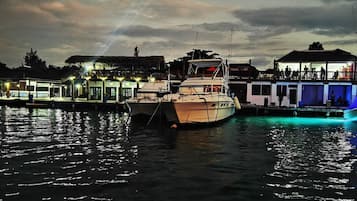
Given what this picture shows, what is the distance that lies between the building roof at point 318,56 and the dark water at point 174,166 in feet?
82.7

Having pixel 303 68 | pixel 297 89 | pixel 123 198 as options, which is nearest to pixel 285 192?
pixel 123 198

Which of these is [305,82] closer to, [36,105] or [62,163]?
[36,105]

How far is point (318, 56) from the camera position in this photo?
47344mm

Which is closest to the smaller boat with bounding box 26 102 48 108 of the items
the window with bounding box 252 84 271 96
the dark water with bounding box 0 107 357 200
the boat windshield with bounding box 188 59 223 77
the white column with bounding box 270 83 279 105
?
the boat windshield with bounding box 188 59 223 77

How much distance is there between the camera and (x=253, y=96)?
46.9m

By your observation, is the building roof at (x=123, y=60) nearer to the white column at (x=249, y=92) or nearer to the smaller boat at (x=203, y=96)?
the white column at (x=249, y=92)

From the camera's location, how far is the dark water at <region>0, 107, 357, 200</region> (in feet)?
34.1

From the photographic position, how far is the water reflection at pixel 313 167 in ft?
35.3

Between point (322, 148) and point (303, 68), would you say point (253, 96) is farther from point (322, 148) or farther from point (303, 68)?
point (322, 148)

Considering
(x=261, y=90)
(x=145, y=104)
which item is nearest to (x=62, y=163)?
(x=145, y=104)

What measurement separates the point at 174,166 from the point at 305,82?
117 ft

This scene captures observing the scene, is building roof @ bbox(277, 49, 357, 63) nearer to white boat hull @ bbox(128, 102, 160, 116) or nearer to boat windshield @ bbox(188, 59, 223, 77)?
boat windshield @ bbox(188, 59, 223, 77)

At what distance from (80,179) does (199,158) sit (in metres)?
5.58

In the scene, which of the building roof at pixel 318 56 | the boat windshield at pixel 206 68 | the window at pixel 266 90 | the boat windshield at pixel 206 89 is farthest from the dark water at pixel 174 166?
the building roof at pixel 318 56
